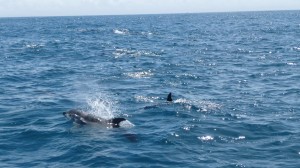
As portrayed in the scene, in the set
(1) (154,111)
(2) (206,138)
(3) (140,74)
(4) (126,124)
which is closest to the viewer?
(2) (206,138)

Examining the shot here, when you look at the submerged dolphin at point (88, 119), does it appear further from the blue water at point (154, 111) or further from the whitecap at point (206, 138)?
the whitecap at point (206, 138)

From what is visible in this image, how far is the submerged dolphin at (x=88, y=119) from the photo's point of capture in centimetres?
2189

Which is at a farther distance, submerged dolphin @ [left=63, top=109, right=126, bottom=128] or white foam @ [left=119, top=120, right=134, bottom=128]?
white foam @ [left=119, top=120, right=134, bottom=128]

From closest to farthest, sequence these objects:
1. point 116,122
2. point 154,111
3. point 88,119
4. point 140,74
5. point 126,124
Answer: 1. point 116,122
2. point 126,124
3. point 88,119
4. point 154,111
5. point 140,74

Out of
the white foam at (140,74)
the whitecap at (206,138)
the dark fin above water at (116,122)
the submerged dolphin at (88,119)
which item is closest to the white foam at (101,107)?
the submerged dolphin at (88,119)

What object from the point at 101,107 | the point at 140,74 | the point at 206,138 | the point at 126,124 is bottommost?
the point at 206,138

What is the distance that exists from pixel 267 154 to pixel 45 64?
3315 centimetres

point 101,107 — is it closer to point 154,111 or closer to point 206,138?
point 154,111

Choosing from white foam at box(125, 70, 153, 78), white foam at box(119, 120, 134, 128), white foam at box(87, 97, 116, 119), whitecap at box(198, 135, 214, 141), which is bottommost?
whitecap at box(198, 135, 214, 141)

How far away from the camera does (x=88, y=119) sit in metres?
22.8

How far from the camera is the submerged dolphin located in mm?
21891

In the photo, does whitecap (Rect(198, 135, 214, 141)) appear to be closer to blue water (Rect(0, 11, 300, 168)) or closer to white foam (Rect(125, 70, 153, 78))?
blue water (Rect(0, 11, 300, 168))

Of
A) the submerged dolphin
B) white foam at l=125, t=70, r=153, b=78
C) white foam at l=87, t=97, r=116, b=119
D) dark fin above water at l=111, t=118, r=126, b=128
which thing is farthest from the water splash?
white foam at l=125, t=70, r=153, b=78

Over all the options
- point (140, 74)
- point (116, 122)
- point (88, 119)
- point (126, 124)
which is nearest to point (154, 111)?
point (126, 124)
